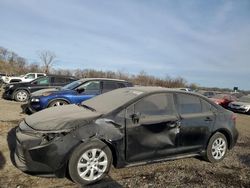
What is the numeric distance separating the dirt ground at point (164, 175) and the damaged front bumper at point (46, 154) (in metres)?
0.24

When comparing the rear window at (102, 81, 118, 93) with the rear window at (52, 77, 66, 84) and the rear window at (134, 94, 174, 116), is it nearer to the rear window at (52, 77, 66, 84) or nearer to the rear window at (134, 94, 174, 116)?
the rear window at (52, 77, 66, 84)

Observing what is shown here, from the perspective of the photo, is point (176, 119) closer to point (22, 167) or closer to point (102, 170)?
point (102, 170)

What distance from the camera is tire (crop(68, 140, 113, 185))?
4293 mm

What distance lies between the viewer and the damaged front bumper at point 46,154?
13.6 feet

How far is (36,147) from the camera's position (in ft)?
13.7

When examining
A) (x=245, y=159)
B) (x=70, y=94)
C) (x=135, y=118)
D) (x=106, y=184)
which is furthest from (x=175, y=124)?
(x=70, y=94)

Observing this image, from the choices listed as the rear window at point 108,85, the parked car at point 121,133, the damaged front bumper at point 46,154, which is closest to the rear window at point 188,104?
the parked car at point 121,133

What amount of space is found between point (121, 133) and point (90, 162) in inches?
28.0

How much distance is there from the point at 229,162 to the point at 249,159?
677mm

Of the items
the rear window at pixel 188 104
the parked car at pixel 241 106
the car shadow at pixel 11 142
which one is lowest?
the parked car at pixel 241 106

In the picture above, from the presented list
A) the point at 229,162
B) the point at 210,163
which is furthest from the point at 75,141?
the point at 229,162

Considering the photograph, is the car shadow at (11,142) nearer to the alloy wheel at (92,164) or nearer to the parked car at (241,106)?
the alloy wheel at (92,164)

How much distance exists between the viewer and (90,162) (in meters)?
4.44

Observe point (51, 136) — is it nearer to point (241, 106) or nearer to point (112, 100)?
point (112, 100)
